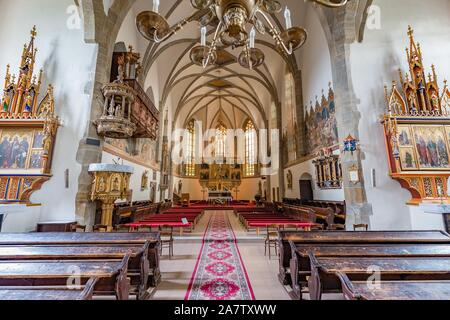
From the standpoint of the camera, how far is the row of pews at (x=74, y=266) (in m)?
1.63

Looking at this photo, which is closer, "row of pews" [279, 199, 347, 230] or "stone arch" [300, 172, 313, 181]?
"row of pews" [279, 199, 347, 230]

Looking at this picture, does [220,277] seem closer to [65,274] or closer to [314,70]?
[65,274]

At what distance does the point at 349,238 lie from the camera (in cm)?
338

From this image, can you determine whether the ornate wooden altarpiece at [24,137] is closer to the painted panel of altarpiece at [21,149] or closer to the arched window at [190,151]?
the painted panel of altarpiece at [21,149]

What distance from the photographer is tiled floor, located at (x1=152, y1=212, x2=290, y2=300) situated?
3025mm

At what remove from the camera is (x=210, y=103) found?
78.7 feet

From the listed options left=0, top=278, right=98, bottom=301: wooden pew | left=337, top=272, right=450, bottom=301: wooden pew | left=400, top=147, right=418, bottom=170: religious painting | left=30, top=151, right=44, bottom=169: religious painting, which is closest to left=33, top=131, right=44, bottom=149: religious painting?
left=30, top=151, right=44, bottom=169: religious painting

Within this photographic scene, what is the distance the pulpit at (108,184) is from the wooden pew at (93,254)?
3120 millimetres

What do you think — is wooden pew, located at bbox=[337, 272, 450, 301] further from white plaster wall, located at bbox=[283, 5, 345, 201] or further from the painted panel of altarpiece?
the painted panel of altarpiece

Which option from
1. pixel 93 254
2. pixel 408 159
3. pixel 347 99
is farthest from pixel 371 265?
pixel 347 99

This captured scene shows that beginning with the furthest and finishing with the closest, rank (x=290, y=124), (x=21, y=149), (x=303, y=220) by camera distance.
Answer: (x=290, y=124)
(x=303, y=220)
(x=21, y=149)

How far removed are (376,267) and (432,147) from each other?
6193 millimetres

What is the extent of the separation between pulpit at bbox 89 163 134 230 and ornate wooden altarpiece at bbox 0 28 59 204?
1396mm

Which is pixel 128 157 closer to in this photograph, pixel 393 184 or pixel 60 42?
pixel 60 42
